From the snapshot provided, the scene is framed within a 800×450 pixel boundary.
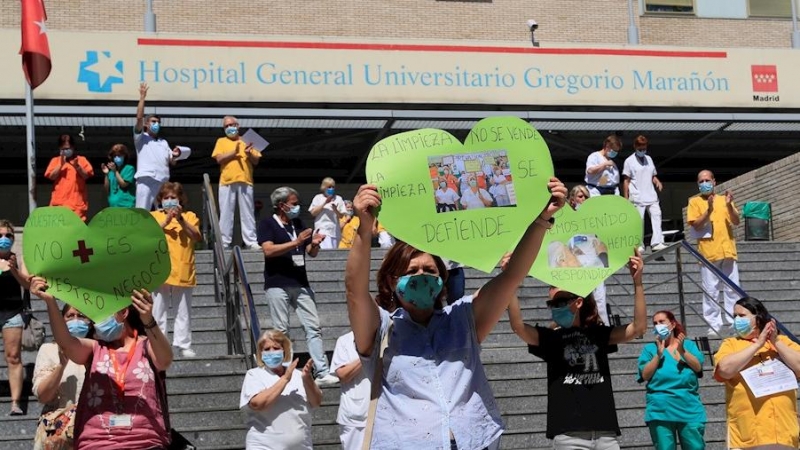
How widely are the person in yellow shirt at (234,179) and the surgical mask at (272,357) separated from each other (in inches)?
256

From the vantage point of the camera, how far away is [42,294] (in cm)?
592

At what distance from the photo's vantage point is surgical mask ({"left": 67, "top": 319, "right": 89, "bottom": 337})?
694 cm

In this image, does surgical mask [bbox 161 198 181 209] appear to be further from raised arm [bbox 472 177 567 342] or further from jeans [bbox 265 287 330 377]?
raised arm [bbox 472 177 567 342]

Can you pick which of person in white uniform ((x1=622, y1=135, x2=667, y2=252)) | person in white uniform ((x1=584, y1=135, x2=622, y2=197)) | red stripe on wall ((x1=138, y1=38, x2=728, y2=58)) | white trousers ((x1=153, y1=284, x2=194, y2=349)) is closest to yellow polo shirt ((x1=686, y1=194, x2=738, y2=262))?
person in white uniform ((x1=584, y1=135, x2=622, y2=197))

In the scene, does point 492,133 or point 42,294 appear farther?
point 42,294

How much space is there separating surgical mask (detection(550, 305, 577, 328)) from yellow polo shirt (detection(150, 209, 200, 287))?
185 inches

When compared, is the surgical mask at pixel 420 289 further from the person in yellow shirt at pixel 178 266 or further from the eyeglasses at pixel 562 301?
the person in yellow shirt at pixel 178 266

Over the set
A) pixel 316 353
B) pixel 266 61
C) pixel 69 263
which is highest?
pixel 266 61

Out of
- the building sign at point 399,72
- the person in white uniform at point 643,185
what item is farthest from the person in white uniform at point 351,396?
the building sign at point 399,72

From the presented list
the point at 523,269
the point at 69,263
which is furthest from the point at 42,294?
the point at 523,269

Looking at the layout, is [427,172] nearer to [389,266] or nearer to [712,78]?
[389,266]

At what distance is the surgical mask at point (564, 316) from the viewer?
7.29 metres

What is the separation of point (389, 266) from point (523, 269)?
0.48 meters

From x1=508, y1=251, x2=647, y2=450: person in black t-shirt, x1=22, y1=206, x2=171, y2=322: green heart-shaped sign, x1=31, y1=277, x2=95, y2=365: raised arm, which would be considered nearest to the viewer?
x1=31, y1=277, x2=95, y2=365: raised arm
